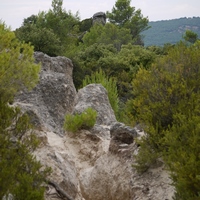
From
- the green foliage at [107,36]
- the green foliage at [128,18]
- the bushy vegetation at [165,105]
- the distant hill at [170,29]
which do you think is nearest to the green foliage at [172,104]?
the bushy vegetation at [165,105]

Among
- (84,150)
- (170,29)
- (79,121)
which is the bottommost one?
(84,150)

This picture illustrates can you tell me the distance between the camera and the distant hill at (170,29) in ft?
370

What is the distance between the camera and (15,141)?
5.19 meters

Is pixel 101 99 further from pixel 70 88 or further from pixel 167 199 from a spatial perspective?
pixel 167 199

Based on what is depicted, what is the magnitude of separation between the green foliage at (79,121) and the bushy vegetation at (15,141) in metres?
4.04

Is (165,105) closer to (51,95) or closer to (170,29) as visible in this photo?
(51,95)

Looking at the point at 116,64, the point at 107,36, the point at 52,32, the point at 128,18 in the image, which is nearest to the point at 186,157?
the point at 116,64

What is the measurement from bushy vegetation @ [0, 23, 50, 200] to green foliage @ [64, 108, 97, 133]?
4042 mm

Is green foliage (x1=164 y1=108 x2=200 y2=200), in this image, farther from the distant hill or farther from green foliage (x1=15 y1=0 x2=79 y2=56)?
the distant hill

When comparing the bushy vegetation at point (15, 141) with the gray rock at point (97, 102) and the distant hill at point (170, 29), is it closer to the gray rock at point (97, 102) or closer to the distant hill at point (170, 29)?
the gray rock at point (97, 102)

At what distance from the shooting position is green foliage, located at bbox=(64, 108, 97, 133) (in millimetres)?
10344

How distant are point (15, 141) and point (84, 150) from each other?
5.12 meters

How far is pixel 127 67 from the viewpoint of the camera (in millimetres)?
23250

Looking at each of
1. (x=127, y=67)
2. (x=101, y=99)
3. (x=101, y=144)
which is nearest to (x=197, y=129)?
(x=101, y=144)
